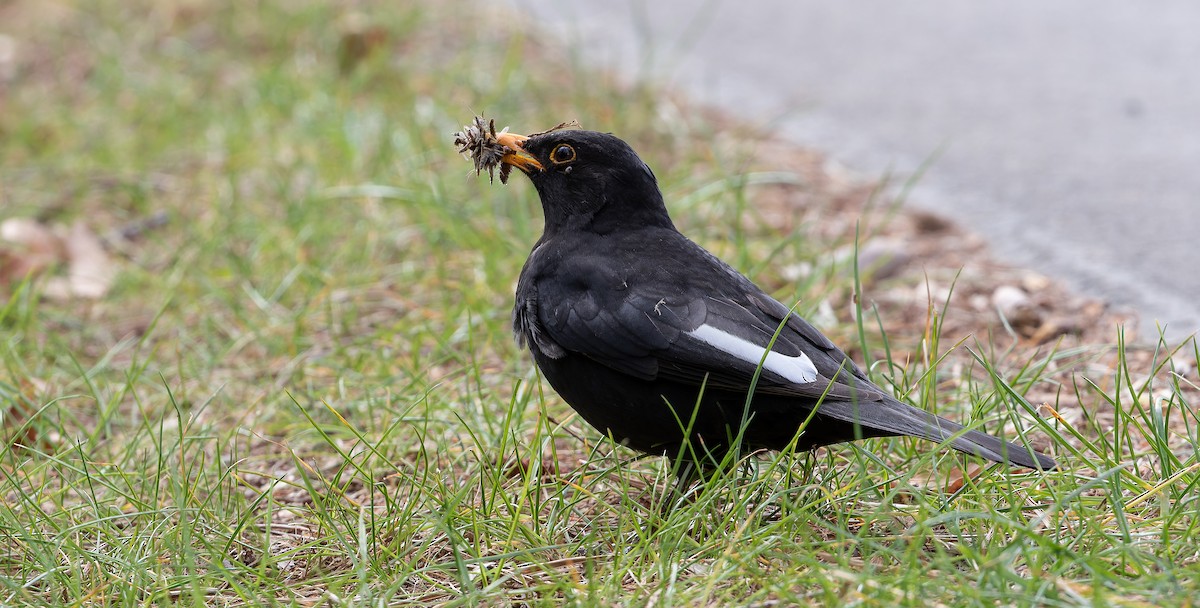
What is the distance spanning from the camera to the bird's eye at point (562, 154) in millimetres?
3619

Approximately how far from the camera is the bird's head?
3562 millimetres

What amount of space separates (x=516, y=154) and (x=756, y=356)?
1141 millimetres

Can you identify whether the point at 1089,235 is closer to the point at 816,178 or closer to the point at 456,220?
the point at 816,178

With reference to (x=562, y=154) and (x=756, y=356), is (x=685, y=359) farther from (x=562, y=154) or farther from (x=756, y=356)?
(x=562, y=154)

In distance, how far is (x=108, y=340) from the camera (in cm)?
472

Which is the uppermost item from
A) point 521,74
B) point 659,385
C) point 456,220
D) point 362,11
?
point 362,11

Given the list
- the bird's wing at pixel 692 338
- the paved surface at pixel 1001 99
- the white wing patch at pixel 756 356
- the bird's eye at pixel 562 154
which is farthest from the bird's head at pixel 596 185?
the paved surface at pixel 1001 99

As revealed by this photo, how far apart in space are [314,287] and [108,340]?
808 millimetres

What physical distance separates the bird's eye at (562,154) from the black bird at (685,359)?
0.76 feet

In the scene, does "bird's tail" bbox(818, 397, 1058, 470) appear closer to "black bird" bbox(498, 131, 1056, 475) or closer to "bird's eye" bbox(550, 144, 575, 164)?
"black bird" bbox(498, 131, 1056, 475)

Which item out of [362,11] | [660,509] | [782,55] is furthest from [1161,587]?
[362,11]

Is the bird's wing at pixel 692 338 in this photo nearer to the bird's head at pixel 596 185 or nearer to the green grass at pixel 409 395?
the green grass at pixel 409 395


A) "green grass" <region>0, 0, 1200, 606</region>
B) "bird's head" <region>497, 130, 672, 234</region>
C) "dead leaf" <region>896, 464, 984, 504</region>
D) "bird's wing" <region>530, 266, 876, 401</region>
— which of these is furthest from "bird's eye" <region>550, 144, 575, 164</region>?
"dead leaf" <region>896, 464, 984, 504</region>

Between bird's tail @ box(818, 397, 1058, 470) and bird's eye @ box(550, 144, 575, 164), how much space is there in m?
1.14
